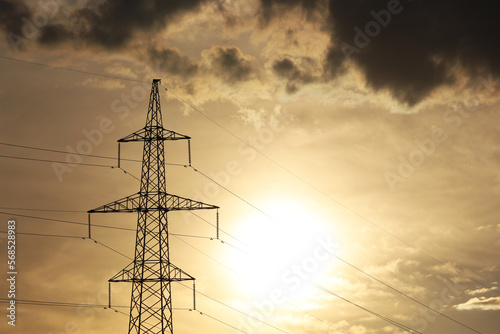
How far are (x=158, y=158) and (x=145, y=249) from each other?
7812 mm

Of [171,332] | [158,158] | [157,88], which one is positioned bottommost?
[171,332]

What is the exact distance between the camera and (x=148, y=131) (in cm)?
7462

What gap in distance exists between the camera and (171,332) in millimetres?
71750

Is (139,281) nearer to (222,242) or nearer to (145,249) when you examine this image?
(145,249)

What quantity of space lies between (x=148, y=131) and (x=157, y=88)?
160 inches

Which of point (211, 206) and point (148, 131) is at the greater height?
point (148, 131)

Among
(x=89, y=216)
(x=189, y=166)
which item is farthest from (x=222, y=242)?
(x=89, y=216)

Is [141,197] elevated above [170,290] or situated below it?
above

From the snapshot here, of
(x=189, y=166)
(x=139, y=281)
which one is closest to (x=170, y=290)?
(x=139, y=281)

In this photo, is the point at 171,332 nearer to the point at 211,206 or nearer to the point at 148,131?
the point at 211,206

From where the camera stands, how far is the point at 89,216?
7462cm

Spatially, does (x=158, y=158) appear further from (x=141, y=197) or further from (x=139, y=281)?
(x=139, y=281)

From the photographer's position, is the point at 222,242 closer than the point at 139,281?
No

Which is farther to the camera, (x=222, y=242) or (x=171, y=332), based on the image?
(x=222, y=242)
